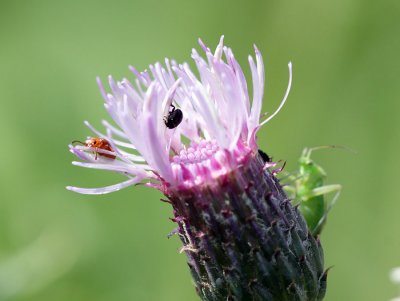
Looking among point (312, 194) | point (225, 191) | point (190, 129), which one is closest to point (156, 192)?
point (312, 194)

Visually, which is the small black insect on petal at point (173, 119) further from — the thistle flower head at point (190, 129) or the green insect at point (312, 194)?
the green insect at point (312, 194)

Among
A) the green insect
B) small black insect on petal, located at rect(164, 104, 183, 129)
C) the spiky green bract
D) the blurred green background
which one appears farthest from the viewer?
the blurred green background

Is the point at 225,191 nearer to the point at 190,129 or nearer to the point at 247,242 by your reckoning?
the point at 247,242

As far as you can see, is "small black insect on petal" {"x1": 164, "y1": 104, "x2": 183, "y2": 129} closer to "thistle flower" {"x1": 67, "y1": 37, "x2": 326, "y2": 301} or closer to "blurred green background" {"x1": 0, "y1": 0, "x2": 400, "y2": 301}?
"thistle flower" {"x1": 67, "y1": 37, "x2": 326, "y2": 301}

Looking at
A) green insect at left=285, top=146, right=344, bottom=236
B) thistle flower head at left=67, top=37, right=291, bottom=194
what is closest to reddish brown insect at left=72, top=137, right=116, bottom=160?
thistle flower head at left=67, top=37, right=291, bottom=194

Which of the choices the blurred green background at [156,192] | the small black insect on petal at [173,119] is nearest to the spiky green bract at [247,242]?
the small black insect on petal at [173,119]

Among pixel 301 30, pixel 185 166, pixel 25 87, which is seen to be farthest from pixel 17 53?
pixel 185 166
